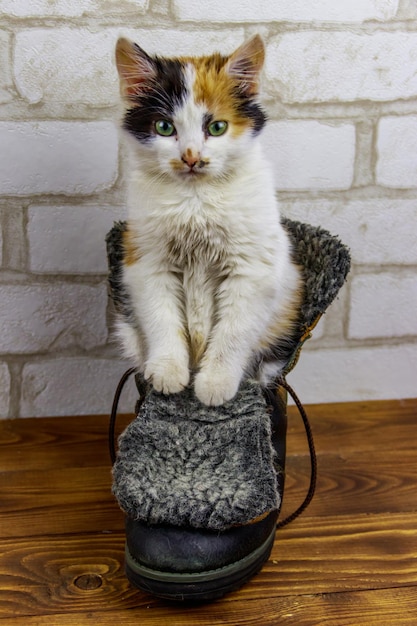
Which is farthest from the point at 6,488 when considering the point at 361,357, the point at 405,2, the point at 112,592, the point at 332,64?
the point at 405,2

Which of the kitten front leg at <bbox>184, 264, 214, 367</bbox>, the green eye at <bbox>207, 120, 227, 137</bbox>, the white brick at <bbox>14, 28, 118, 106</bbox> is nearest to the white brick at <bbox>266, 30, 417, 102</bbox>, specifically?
the white brick at <bbox>14, 28, 118, 106</bbox>

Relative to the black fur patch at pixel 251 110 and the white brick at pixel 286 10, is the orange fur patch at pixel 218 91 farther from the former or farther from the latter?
the white brick at pixel 286 10

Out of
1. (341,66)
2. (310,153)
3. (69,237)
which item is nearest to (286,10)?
(341,66)

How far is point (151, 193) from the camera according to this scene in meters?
0.95

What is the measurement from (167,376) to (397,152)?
2.45ft

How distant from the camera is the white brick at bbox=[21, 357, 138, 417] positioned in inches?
54.5

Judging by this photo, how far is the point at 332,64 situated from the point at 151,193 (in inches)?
22.2

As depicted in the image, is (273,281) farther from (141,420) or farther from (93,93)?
(93,93)

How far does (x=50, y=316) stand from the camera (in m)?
1.35

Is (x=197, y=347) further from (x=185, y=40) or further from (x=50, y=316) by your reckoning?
(x=185, y=40)

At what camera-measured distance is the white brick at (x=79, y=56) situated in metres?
1.21

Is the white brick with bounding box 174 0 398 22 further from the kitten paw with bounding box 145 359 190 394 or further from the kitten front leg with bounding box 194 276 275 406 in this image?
the kitten paw with bounding box 145 359 190 394

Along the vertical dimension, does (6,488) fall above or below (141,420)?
below

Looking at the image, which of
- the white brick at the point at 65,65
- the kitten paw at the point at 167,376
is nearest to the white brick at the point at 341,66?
the white brick at the point at 65,65
